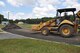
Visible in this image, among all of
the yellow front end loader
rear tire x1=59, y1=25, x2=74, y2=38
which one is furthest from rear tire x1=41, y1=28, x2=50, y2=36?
rear tire x1=59, y1=25, x2=74, y2=38

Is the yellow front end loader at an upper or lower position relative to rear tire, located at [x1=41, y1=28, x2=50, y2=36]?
upper

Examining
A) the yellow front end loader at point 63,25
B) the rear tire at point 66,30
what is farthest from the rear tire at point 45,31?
the rear tire at point 66,30

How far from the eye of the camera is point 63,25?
18016mm

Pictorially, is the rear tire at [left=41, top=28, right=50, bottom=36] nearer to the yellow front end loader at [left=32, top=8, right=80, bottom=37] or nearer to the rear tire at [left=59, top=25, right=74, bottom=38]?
the yellow front end loader at [left=32, top=8, right=80, bottom=37]

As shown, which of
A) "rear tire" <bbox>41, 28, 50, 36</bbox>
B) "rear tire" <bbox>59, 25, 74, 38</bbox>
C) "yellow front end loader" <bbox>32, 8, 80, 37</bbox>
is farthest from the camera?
"rear tire" <bbox>41, 28, 50, 36</bbox>

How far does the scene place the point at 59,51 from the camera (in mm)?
10266

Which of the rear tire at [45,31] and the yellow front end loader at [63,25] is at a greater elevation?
the yellow front end loader at [63,25]

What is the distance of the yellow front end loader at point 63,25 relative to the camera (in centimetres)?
1752

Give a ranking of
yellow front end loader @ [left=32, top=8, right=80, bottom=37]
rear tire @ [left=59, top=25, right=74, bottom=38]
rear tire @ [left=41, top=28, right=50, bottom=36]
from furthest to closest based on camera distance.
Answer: rear tire @ [left=41, top=28, right=50, bottom=36] → yellow front end loader @ [left=32, top=8, right=80, bottom=37] → rear tire @ [left=59, top=25, right=74, bottom=38]

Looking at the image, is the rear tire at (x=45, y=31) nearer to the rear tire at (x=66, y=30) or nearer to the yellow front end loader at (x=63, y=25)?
the yellow front end loader at (x=63, y=25)

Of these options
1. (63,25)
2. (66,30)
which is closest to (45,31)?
(63,25)

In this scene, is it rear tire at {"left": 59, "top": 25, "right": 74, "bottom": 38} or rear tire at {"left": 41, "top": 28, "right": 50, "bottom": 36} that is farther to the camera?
rear tire at {"left": 41, "top": 28, "right": 50, "bottom": 36}

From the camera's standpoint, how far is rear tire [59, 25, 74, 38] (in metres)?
17.2

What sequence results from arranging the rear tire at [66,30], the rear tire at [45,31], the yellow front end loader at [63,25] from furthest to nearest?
the rear tire at [45,31]
the yellow front end loader at [63,25]
the rear tire at [66,30]
